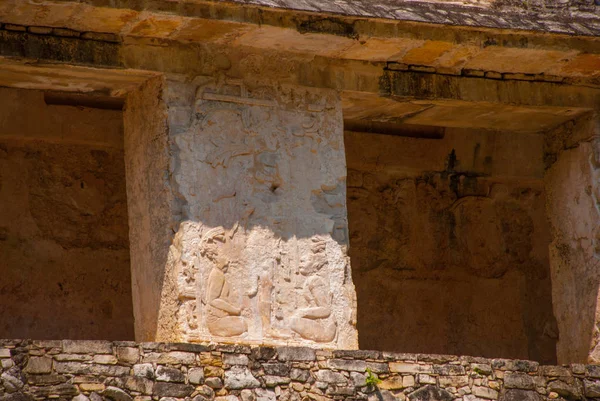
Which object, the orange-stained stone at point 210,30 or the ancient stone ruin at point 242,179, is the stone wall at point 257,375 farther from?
the orange-stained stone at point 210,30

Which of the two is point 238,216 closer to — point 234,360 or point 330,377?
point 234,360

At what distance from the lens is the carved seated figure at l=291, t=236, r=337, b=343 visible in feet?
32.6

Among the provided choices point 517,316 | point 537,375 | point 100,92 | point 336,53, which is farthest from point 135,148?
point 517,316

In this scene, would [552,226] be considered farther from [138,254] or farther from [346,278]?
[138,254]

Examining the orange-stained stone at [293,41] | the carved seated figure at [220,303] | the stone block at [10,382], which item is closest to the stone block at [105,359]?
the stone block at [10,382]

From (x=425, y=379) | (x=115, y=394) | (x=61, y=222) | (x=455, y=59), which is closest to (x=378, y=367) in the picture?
(x=425, y=379)

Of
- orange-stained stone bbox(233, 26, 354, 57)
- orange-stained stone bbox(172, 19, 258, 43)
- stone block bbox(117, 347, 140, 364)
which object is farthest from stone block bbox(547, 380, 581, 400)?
orange-stained stone bbox(172, 19, 258, 43)

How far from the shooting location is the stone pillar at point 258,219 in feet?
32.1

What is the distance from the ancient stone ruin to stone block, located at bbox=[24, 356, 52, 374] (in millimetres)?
16

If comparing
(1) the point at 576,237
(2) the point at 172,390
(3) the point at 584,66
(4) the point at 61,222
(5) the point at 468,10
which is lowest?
(2) the point at 172,390

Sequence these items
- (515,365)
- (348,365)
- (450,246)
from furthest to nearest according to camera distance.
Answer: (450,246) < (515,365) < (348,365)

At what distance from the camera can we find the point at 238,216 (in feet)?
32.8

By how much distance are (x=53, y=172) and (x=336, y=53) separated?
8.76ft

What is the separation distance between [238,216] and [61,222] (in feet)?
7.73
